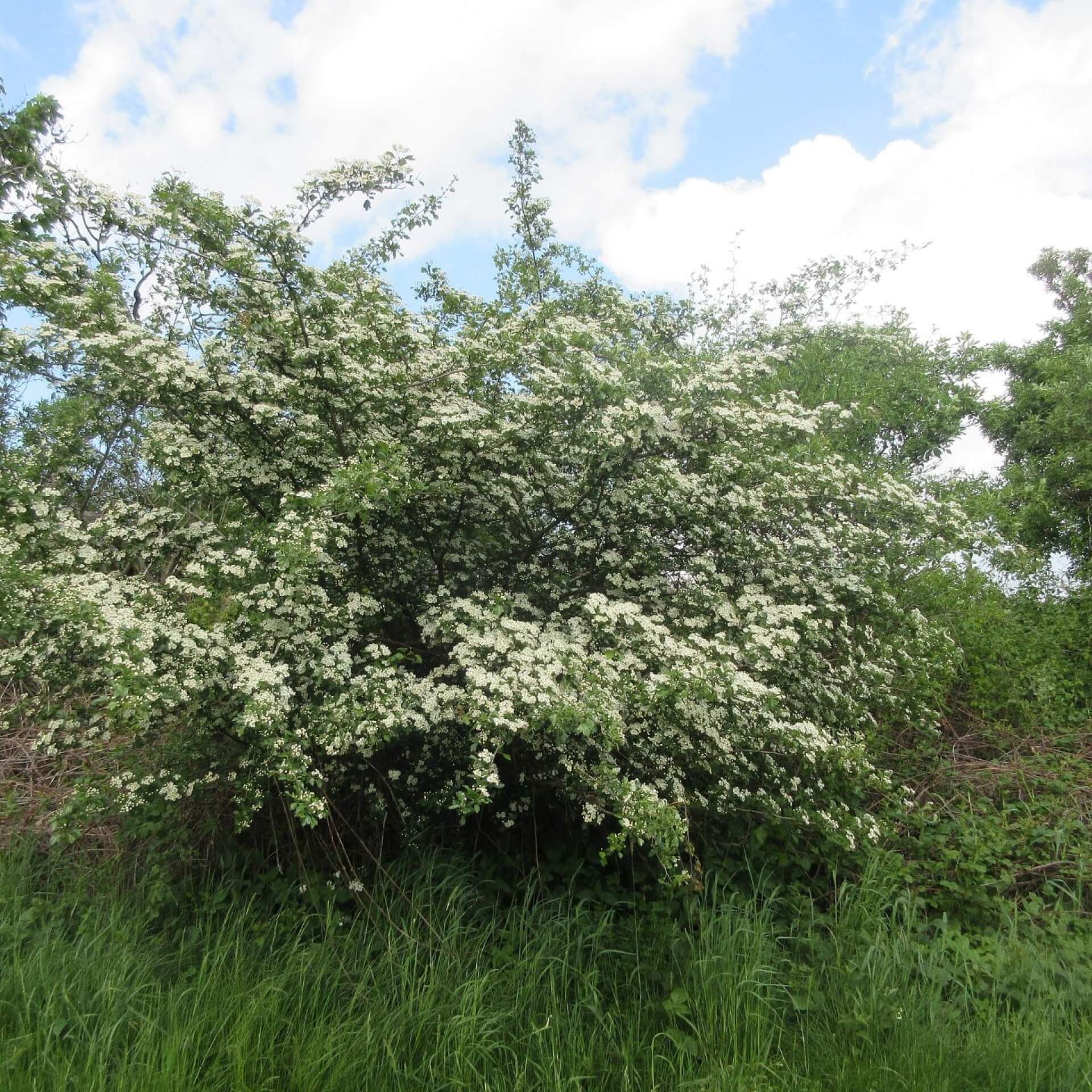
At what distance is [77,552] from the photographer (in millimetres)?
4410

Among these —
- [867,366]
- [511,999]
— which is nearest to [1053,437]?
[867,366]

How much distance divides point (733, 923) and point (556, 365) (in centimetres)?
340

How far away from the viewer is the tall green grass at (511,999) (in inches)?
124

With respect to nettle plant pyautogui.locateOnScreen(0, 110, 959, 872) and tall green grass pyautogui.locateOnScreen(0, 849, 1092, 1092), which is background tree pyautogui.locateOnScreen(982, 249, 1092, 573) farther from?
tall green grass pyautogui.locateOnScreen(0, 849, 1092, 1092)

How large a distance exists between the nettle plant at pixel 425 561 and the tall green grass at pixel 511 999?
0.56 m

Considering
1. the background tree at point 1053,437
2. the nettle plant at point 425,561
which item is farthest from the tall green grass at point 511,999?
the background tree at point 1053,437

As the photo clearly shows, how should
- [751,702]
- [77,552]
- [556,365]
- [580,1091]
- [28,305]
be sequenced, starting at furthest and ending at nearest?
1. [556,365]
2. [28,305]
3. [77,552]
4. [751,702]
5. [580,1091]

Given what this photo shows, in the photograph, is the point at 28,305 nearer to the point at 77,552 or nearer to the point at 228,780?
the point at 77,552

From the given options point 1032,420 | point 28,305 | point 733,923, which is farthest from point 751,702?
point 1032,420

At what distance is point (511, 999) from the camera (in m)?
3.69

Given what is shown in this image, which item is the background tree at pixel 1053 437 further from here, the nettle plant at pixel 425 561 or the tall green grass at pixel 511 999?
the tall green grass at pixel 511 999

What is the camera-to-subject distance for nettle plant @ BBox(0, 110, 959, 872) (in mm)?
3828

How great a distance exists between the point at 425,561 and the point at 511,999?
102 inches

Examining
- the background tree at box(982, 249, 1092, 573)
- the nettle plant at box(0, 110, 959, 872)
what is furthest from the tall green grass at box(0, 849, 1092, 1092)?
the background tree at box(982, 249, 1092, 573)
